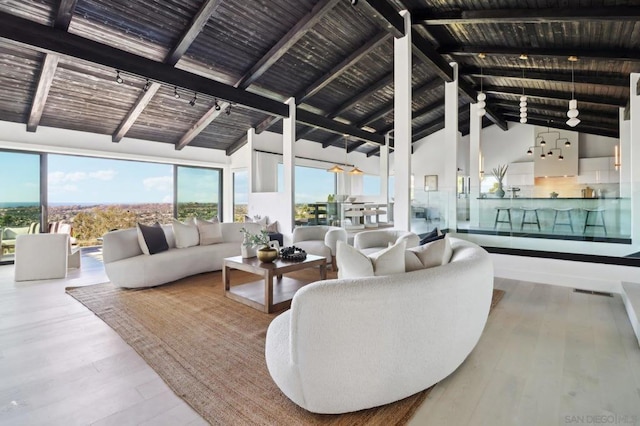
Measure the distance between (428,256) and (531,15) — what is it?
3.87 metres

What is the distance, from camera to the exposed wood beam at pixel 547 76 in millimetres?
5316

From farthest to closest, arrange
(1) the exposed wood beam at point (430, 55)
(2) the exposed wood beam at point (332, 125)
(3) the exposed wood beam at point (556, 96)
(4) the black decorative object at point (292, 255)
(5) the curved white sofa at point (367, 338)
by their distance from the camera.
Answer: (2) the exposed wood beam at point (332, 125)
(3) the exposed wood beam at point (556, 96)
(1) the exposed wood beam at point (430, 55)
(4) the black decorative object at point (292, 255)
(5) the curved white sofa at point (367, 338)

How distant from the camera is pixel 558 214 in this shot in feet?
15.4

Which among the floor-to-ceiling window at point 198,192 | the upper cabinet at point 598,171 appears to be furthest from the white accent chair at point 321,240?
the upper cabinet at point 598,171

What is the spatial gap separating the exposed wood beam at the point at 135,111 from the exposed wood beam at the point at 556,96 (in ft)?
23.9

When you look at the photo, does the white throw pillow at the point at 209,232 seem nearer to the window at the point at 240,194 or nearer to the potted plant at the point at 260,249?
the potted plant at the point at 260,249

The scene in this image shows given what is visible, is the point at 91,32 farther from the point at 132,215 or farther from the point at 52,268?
the point at 132,215

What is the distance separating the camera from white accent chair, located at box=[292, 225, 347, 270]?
5.05 meters

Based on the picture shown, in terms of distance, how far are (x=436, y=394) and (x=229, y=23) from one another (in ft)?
16.5

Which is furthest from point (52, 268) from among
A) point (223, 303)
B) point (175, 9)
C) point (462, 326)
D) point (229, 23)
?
point (462, 326)

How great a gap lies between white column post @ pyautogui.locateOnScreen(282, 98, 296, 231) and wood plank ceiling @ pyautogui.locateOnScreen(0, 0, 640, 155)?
0.93 feet

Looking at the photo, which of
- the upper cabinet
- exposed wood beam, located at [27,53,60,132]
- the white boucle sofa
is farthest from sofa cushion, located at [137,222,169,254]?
the upper cabinet

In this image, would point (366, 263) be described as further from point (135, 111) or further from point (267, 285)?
A: point (135, 111)

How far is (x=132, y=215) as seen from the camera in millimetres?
7934
